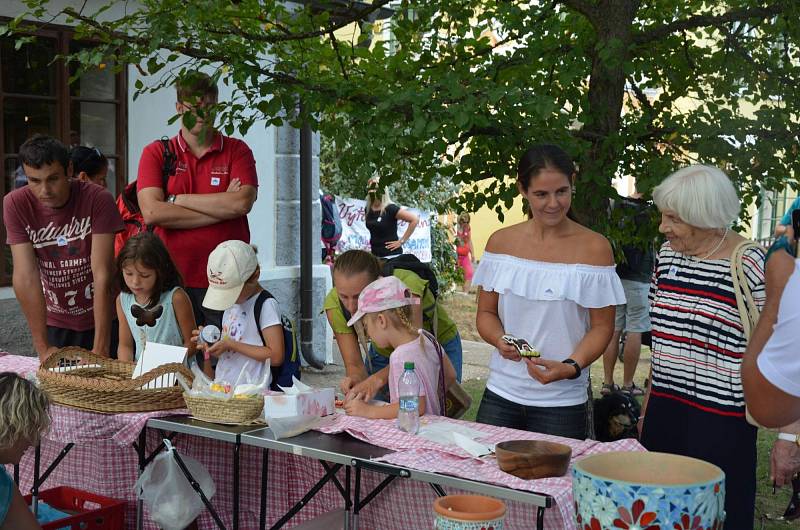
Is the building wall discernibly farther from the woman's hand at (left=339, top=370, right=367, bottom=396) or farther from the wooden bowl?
the wooden bowl

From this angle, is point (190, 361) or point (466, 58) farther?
point (466, 58)

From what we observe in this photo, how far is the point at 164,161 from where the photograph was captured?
200 inches

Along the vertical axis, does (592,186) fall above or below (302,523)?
above

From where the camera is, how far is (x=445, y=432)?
3389 mm

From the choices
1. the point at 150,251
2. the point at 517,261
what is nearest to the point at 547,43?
the point at 517,261

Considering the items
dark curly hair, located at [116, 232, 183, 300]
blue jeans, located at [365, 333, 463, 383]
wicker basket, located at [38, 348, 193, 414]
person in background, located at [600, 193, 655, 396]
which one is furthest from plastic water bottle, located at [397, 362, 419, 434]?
person in background, located at [600, 193, 655, 396]

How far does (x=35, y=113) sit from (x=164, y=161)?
262 cm

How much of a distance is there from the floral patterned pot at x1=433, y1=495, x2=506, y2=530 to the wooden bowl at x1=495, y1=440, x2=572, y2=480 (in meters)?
0.20

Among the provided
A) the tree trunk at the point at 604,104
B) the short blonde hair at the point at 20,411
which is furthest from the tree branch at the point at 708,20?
the short blonde hair at the point at 20,411

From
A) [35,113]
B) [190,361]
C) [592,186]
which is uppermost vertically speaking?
[35,113]

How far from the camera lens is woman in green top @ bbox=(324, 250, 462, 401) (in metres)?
4.01

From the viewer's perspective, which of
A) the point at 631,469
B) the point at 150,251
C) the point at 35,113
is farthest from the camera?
the point at 35,113

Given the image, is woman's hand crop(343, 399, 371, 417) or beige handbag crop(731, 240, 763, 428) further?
woman's hand crop(343, 399, 371, 417)

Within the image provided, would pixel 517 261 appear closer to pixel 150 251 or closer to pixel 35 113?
pixel 150 251
